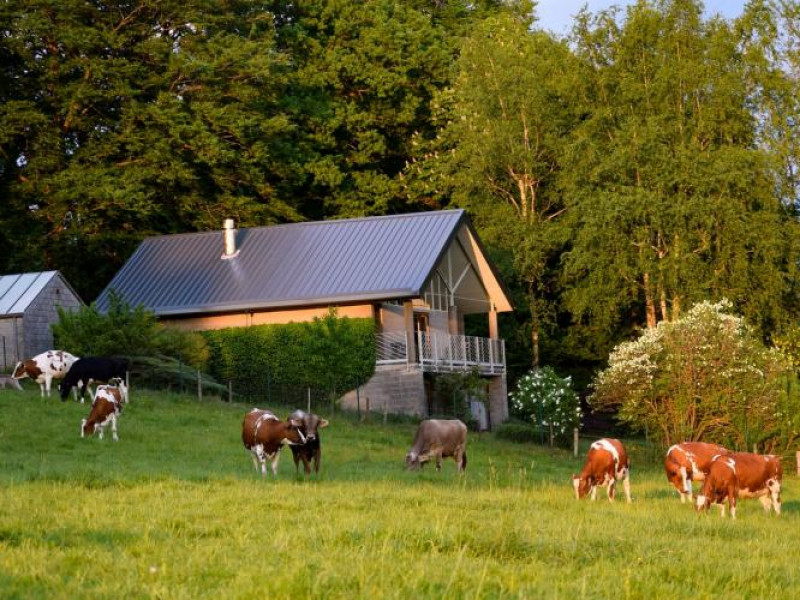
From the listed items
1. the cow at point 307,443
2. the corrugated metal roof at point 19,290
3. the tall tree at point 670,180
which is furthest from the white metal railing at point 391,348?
the cow at point 307,443

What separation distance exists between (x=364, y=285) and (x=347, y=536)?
30.8 m

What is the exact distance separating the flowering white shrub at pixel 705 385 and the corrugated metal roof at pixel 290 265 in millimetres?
7033

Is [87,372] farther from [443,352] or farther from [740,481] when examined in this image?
[740,481]

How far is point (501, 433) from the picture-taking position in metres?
42.4

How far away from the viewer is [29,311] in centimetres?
4144

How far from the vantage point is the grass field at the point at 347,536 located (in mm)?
10672

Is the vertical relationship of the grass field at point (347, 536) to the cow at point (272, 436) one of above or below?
below

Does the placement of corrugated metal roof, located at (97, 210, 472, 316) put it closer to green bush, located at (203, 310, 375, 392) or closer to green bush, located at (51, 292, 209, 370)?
green bush, located at (203, 310, 375, 392)

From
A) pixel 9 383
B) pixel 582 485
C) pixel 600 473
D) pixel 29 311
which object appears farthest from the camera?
pixel 29 311

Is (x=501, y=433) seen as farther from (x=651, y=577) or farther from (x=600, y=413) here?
(x=651, y=577)

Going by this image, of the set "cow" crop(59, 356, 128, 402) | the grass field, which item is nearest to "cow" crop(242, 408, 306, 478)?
the grass field

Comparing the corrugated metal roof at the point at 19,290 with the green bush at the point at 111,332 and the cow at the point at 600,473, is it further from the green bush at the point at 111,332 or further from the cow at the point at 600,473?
the cow at the point at 600,473

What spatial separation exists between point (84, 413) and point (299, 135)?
27.0 metres

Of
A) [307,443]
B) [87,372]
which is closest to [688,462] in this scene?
[307,443]
